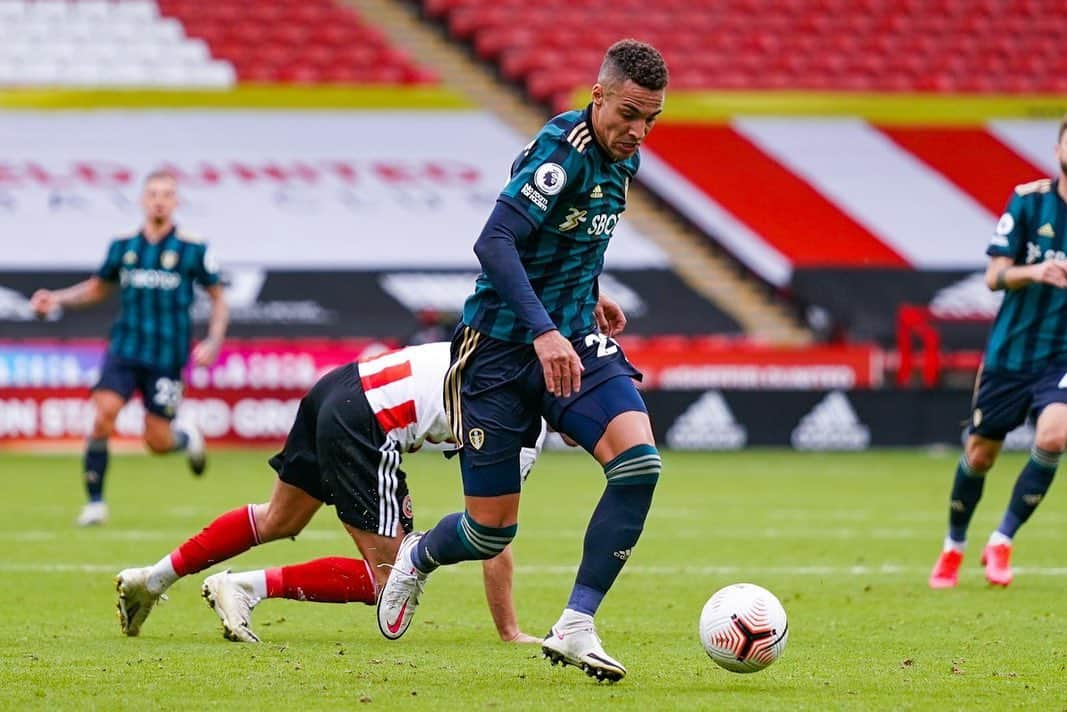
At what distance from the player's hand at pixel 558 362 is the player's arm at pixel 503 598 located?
1.38 metres

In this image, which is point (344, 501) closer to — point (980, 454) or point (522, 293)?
point (522, 293)

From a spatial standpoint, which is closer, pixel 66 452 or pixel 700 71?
pixel 66 452

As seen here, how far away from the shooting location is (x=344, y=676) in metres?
5.77

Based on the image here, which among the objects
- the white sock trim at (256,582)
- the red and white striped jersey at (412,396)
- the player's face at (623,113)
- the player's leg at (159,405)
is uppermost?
the player's face at (623,113)

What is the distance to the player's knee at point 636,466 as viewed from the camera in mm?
5605

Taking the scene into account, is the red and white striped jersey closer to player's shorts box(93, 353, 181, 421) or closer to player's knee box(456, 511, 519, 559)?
player's knee box(456, 511, 519, 559)

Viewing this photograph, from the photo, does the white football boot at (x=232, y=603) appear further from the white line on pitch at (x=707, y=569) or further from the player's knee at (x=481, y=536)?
the white line on pitch at (x=707, y=569)

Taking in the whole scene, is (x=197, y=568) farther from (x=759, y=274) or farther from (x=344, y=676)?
(x=759, y=274)

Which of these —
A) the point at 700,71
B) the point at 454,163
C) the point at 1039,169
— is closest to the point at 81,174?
the point at 454,163

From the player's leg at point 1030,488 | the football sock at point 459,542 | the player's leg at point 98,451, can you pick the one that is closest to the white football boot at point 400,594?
the football sock at point 459,542

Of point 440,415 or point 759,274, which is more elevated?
point 440,415

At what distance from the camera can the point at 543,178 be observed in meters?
5.62

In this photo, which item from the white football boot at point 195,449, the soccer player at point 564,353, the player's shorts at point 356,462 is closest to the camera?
the soccer player at point 564,353

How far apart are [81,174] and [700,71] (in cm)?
885
